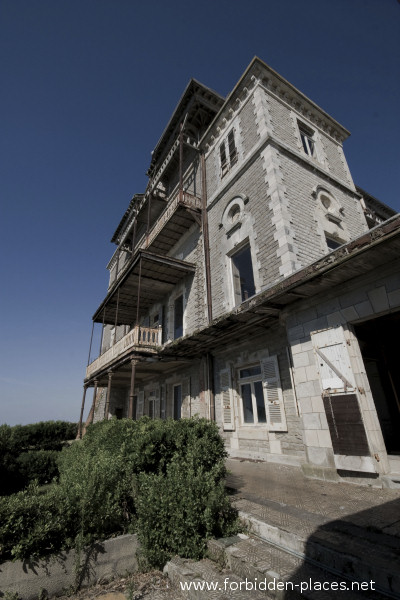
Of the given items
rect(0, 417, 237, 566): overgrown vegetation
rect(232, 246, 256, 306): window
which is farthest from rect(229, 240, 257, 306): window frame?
rect(0, 417, 237, 566): overgrown vegetation

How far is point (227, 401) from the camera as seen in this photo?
9.48 meters

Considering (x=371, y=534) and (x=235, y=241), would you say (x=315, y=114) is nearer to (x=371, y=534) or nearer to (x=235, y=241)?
(x=235, y=241)

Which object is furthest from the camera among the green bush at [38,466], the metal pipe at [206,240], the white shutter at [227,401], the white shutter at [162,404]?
the white shutter at [162,404]

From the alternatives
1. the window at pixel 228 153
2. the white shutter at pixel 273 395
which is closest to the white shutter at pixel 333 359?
the white shutter at pixel 273 395

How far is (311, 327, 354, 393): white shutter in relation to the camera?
17.6 ft

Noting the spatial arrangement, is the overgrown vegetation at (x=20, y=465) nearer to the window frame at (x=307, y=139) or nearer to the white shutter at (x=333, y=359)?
the white shutter at (x=333, y=359)

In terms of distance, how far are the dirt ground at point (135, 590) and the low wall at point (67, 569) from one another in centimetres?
8

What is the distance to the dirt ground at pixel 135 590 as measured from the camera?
9.70 ft

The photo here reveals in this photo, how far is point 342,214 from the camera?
11078 millimetres

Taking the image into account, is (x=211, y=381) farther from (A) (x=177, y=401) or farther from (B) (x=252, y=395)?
(A) (x=177, y=401)

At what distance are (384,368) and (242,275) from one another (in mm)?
5361

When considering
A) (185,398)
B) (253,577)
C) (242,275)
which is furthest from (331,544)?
(185,398)

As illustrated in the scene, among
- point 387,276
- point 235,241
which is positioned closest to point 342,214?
point 235,241

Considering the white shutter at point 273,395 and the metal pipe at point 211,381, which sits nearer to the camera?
the white shutter at point 273,395
